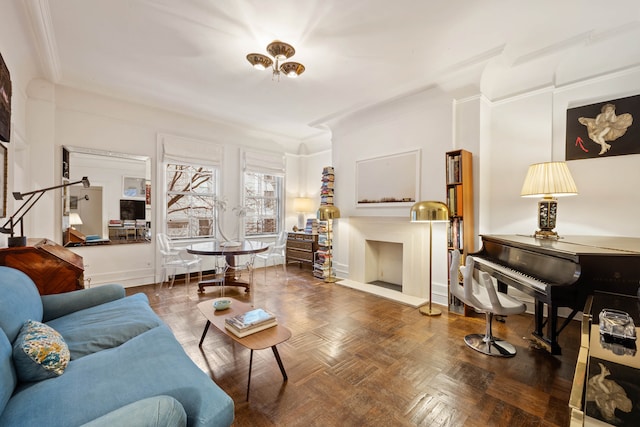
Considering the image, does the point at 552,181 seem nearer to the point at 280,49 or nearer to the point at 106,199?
the point at 280,49

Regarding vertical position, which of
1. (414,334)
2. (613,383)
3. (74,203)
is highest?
(74,203)

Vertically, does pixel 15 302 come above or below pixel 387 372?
above

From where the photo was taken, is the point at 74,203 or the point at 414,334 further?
the point at 74,203

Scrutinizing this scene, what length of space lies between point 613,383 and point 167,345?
205 centimetres

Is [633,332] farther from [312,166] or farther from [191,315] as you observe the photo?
[312,166]

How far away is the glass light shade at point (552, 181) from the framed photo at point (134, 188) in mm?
5330

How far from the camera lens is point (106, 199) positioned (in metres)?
4.33

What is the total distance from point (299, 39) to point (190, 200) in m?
3.63

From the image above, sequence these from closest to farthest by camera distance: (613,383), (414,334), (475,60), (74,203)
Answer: (613,383), (414,334), (475,60), (74,203)

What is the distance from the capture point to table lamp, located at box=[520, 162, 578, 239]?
2578mm

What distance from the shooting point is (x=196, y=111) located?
15.3 ft

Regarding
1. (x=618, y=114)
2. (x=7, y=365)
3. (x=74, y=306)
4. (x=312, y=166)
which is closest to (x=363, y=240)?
(x=312, y=166)

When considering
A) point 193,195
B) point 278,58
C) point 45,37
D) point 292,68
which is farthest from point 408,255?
point 45,37

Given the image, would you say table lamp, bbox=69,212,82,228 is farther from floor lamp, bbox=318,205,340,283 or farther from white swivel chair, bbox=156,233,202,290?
floor lamp, bbox=318,205,340,283
